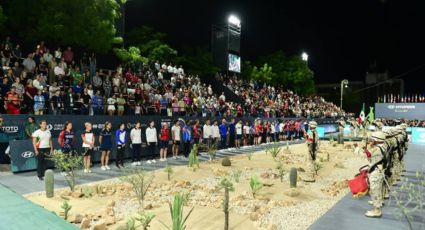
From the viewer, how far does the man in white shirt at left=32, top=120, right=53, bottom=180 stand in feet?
40.8

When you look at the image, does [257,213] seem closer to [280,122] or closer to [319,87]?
[280,122]

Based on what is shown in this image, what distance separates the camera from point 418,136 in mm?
33156

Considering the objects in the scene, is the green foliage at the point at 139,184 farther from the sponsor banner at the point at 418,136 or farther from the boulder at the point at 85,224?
the sponsor banner at the point at 418,136

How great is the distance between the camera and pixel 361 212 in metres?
9.05

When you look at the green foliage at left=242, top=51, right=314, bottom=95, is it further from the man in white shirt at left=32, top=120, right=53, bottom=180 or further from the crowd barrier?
the man in white shirt at left=32, top=120, right=53, bottom=180

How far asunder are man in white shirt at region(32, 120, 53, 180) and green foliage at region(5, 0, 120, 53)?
1204cm

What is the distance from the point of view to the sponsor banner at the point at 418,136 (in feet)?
107

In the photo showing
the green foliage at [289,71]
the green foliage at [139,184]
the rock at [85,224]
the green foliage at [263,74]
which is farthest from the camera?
the green foliage at [289,71]

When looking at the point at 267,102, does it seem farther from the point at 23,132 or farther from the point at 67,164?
the point at 67,164

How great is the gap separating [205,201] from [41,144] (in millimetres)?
6460

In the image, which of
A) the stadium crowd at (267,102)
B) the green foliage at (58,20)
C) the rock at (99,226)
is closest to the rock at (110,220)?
the rock at (99,226)

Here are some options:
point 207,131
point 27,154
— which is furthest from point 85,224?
point 207,131

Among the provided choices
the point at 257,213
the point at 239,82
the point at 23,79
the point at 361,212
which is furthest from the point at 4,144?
the point at 239,82

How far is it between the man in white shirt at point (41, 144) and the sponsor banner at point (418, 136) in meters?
31.8
